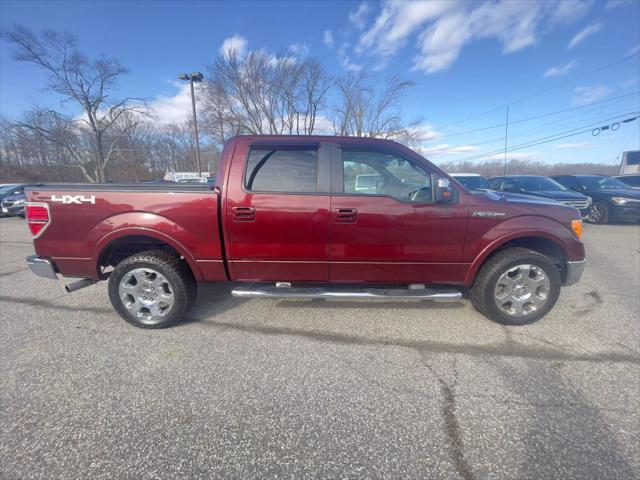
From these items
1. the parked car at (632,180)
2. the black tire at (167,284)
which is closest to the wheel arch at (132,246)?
the black tire at (167,284)

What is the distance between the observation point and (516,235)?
113 inches

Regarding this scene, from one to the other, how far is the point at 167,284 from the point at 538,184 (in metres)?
11.4

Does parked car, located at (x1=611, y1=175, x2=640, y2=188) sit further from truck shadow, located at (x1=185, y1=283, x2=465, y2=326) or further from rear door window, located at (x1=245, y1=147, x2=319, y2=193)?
rear door window, located at (x1=245, y1=147, x2=319, y2=193)

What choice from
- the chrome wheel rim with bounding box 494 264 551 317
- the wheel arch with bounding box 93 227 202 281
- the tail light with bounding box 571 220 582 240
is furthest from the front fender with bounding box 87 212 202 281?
the tail light with bounding box 571 220 582 240

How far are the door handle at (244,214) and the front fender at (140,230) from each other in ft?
1.76

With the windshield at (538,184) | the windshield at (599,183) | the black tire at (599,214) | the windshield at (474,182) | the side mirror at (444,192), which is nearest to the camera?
the side mirror at (444,192)

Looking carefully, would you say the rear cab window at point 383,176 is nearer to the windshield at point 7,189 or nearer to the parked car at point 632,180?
the parked car at point 632,180

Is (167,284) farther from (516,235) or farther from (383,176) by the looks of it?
(516,235)

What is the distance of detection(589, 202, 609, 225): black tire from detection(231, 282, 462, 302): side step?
32.7 feet

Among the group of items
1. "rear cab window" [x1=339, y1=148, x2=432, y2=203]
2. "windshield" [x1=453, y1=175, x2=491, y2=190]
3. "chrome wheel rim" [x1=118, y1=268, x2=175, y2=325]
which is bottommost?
"chrome wheel rim" [x1=118, y1=268, x2=175, y2=325]

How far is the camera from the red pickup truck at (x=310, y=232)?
9.03 ft

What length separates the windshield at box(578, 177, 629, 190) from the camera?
9.52 meters

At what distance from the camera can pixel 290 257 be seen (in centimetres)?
289

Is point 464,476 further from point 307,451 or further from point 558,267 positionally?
point 558,267
